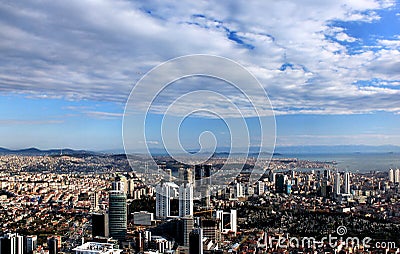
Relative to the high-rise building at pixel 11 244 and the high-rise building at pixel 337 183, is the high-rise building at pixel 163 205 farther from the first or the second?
the high-rise building at pixel 337 183

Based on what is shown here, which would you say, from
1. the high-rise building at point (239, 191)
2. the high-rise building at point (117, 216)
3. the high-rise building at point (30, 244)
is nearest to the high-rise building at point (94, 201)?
the high-rise building at point (117, 216)

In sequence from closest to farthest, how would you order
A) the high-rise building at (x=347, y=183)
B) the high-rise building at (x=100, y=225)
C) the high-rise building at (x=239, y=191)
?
the high-rise building at (x=100, y=225)
the high-rise building at (x=239, y=191)
the high-rise building at (x=347, y=183)

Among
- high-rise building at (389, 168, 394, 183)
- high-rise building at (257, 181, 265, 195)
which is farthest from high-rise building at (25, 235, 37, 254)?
high-rise building at (389, 168, 394, 183)

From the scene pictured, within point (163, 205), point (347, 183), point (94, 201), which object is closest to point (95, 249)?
point (163, 205)

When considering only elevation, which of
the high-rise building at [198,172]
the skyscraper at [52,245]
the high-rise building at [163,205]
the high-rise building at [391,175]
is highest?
the high-rise building at [198,172]

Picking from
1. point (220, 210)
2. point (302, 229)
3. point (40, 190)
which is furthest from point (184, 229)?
point (40, 190)

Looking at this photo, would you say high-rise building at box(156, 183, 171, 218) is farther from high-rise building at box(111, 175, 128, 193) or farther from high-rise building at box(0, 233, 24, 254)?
high-rise building at box(0, 233, 24, 254)
